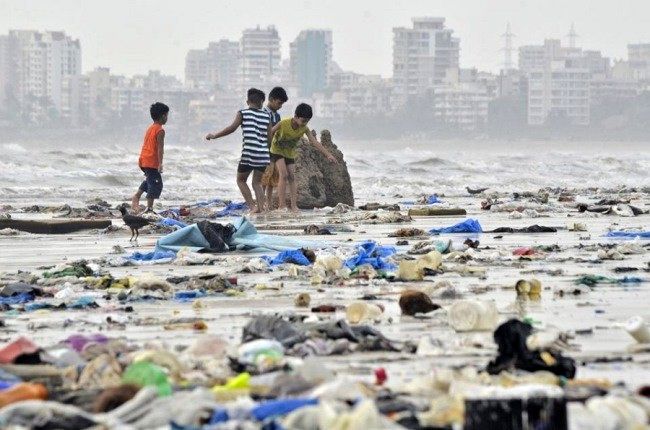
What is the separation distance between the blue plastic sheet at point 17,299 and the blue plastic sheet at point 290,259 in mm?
2508

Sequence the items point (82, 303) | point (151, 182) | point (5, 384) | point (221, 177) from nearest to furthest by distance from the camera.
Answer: point (5, 384) < point (82, 303) < point (151, 182) < point (221, 177)

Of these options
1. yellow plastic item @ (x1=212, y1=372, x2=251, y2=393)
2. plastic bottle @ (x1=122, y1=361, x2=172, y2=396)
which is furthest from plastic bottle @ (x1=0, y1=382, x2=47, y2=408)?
yellow plastic item @ (x1=212, y1=372, x2=251, y2=393)

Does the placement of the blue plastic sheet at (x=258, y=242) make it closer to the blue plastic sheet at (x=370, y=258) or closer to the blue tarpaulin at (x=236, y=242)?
the blue tarpaulin at (x=236, y=242)

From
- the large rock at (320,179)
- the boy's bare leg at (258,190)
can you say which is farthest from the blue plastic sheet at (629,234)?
the large rock at (320,179)

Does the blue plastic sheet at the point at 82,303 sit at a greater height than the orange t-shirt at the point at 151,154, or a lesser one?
lesser

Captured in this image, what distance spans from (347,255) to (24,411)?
266 inches

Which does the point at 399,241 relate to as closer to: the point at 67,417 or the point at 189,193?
the point at 67,417

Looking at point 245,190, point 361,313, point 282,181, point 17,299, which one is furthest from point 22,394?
point 282,181

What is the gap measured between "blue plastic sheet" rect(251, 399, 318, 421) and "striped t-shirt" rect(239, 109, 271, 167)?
13.4m

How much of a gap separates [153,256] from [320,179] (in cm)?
955

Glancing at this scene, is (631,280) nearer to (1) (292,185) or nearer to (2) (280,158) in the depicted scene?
(2) (280,158)

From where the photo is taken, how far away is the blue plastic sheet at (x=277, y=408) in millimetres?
4934

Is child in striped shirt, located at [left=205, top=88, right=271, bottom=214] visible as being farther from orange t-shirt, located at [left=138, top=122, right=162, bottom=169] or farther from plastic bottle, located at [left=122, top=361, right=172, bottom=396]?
plastic bottle, located at [left=122, top=361, right=172, bottom=396]

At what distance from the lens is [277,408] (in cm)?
497
